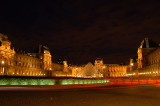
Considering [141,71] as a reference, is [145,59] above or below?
above

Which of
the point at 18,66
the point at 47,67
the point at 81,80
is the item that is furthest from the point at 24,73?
the point at 81,80

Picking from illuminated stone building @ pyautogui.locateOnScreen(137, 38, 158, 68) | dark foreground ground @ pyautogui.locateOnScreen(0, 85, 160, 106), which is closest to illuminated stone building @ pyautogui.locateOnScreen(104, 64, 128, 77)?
illuminated stone building @ pyautogui.locateOnScreen(137, 38, 158, 68)

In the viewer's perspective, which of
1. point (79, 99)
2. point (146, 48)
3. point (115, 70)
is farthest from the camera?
point (115, 70)

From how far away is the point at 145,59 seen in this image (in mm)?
94250

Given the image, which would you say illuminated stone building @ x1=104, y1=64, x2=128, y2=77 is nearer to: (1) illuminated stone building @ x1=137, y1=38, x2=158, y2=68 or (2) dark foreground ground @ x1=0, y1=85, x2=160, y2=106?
(1) illuminated stone building @ x1=137, y1=38, x2=158, y2=68

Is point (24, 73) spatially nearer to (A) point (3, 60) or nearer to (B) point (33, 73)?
(B) point (33, 73)

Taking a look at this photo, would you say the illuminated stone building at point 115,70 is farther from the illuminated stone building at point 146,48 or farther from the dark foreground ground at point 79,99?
the dark foreground ground at point 79,99

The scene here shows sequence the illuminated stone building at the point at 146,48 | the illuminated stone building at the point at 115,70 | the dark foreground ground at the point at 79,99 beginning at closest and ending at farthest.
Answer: the dark foreground ground at the point at 79,99
the illuminated stone building at the point at 146,48
the illuminated stone building at the point at 115,70

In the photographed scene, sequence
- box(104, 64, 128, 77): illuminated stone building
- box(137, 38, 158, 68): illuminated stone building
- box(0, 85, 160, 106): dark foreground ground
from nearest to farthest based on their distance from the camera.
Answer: box(0, 85, 160, 106): dark foreground ground → box(137, 38, 158, 68): illuminated stone building → box(104, 64, 128, 77): illuminated stone building

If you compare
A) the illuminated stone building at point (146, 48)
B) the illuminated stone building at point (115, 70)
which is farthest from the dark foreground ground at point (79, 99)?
the illuminated stone building at point (115, 70)

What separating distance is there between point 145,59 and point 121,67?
270 feet

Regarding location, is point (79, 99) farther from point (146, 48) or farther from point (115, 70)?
point (115, 70)

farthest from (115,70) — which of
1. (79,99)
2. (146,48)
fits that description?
(79,99)

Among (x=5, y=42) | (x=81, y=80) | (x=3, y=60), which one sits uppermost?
(x=5, y=42)
